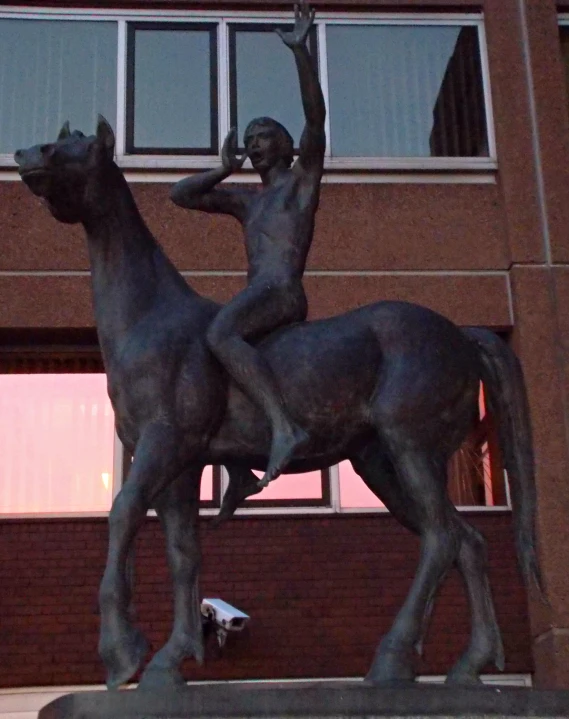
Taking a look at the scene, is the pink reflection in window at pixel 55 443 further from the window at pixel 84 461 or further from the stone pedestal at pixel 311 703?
the stone pedestal at pixel 311 703

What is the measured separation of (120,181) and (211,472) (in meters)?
5.73

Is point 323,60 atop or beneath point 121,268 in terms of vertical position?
atop

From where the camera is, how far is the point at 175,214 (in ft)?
39.2

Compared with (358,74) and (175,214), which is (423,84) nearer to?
(358,74)

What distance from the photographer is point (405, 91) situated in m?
13.2

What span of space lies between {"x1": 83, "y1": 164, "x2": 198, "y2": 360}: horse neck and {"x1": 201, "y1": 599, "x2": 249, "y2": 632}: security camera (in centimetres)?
521

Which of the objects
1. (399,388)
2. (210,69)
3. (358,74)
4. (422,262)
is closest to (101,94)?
(210,69)

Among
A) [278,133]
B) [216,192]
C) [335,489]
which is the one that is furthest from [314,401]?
[335,489]

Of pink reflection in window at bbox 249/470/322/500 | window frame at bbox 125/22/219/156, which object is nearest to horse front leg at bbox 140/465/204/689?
pink reflection in window at bbox 249/470/322/500

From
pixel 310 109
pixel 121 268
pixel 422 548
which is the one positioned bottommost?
pixel 422 548

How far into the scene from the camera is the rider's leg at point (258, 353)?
522 cm

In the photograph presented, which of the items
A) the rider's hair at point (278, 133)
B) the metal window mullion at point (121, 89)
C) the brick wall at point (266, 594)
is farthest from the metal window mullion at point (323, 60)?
the rider's hair at point (278, 133)

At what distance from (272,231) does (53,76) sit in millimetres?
8017

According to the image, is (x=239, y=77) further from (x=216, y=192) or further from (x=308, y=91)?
(x=308, y=91)
